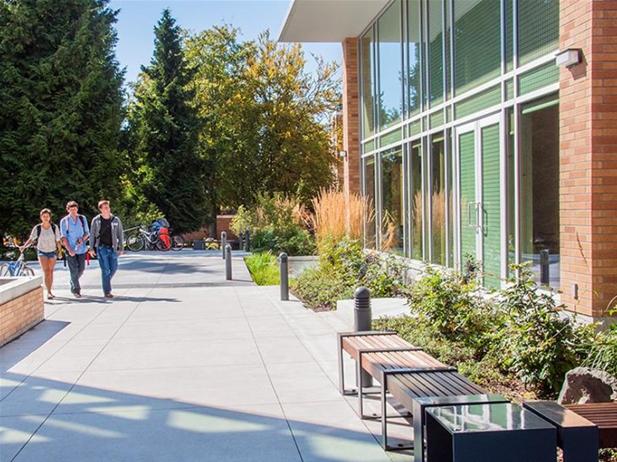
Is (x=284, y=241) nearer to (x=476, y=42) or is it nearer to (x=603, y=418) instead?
(x=476, y=42)

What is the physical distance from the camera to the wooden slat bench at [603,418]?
3.59 metres

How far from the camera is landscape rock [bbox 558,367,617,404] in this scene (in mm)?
4832

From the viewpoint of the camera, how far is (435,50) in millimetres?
12523

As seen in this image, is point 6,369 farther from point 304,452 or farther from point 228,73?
point 228,73

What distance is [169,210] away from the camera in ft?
112

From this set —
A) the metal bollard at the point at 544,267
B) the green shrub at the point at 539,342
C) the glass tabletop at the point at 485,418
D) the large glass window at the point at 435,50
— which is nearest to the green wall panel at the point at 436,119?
the large glass window at the point at 435,50

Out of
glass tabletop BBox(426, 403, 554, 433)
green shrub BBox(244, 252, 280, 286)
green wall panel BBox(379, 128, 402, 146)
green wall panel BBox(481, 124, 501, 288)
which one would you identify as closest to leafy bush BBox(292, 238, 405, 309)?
green shrub BBox(244, 252, 280, 286)

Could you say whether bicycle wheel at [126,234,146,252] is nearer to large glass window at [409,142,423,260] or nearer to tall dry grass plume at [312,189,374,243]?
tall dry grass plume at [312,189,374,243]

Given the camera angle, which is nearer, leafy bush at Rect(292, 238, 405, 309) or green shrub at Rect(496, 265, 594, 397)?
green shrub at Rect(496, 265, 594, 397)

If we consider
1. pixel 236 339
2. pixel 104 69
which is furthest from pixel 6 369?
pixel 104 69

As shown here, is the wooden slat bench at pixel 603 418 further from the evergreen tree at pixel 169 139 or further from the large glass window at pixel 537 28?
the evergreen tree at pixel 169 139

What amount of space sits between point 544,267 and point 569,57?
2590 millimetres

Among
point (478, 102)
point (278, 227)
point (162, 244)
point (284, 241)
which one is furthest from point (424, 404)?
point (162, 244)

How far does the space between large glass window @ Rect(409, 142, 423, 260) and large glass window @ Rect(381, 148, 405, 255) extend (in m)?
0.44
